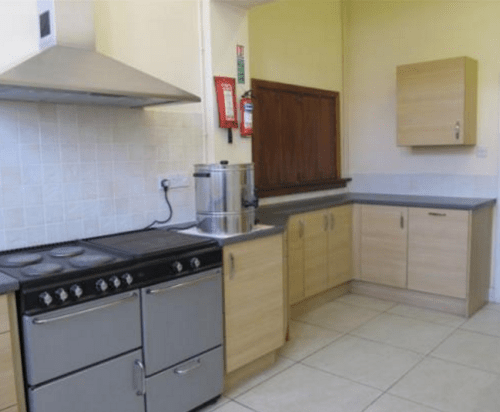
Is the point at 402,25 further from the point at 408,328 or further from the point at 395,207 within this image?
the point at 408,328

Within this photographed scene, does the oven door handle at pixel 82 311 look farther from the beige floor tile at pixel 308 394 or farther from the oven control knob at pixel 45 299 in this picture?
the beige floor tile at pixel 308 394

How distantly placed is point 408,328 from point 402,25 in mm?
2714

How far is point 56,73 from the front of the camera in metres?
1.91

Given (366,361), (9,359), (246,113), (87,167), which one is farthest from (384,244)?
(9,359)

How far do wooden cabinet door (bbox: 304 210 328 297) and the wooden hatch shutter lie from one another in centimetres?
41

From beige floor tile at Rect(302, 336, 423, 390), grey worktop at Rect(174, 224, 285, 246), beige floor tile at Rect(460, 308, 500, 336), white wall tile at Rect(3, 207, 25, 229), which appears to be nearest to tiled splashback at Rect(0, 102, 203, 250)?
white wall tile at Rect(3, 207, 25, 229)

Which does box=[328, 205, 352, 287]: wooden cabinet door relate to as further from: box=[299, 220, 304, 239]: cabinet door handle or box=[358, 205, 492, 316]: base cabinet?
box=[299, 220, 304, 239]: cabinet door handle

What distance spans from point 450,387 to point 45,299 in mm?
2137

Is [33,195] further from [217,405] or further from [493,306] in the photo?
[493,306]

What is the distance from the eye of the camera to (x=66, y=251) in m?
2.22

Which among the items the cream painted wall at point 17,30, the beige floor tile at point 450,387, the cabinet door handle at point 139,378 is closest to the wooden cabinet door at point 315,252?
the beige floor tile at point 450,387

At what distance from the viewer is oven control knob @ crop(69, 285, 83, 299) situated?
6.12ft

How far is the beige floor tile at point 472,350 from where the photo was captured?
9.53ft

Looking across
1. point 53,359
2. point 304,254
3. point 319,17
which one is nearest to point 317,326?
point 304,254
